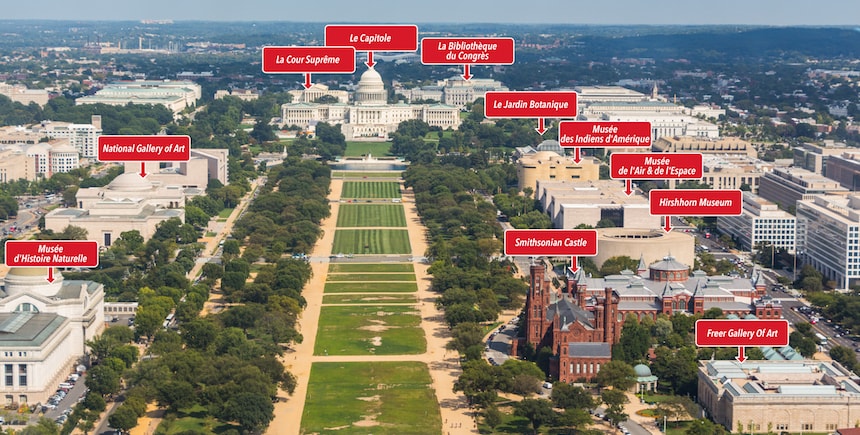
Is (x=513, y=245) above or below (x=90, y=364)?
above

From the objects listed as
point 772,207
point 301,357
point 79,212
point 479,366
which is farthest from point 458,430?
point 79,212

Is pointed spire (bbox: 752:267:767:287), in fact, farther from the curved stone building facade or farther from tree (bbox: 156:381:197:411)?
tree (bbox: 156:381:197:411)

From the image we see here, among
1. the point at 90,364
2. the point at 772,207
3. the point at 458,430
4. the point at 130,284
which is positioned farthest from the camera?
the point at 772,207

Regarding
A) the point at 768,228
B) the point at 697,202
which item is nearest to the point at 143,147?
the point at 697,202

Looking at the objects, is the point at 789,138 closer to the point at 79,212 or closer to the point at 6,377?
the point at 79,212

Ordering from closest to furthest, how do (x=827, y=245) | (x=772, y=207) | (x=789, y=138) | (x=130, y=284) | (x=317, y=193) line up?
1. (x=130, y=284)
2. (x=827, y=245)
3. (x=772, y=207)
4. (x=317, y=193)
5. (x=789, y=138)

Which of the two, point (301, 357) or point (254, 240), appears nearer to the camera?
point (301, 357)
